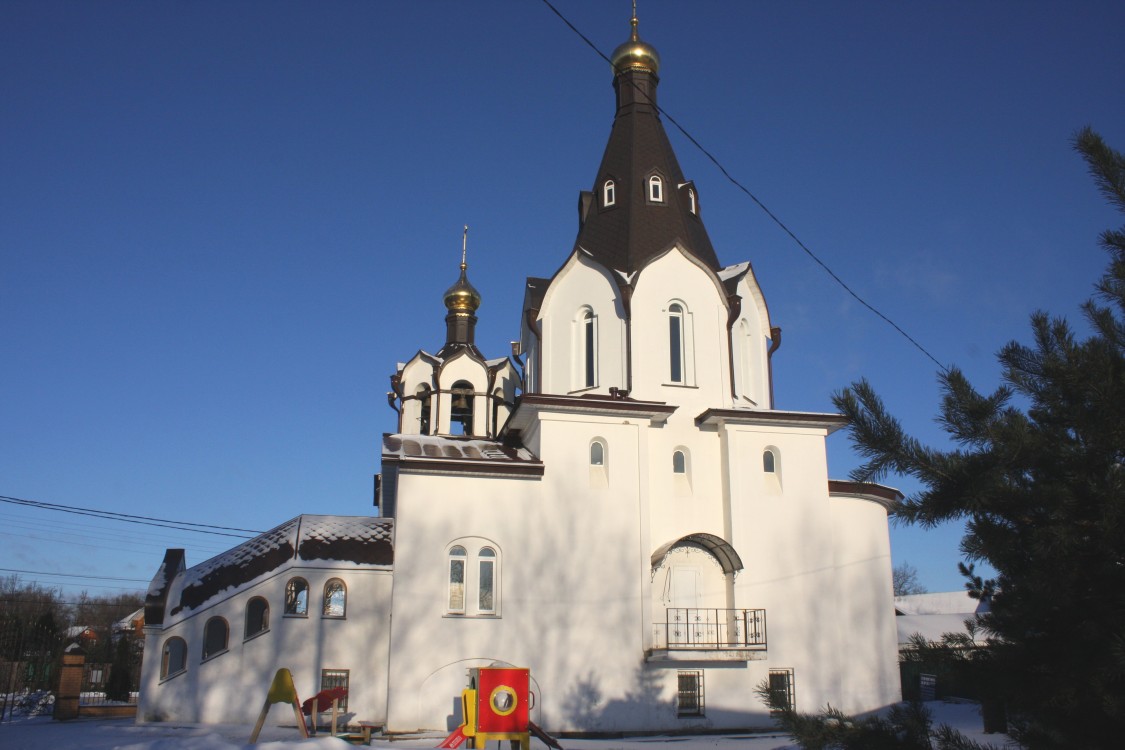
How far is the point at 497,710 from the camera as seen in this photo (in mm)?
12914

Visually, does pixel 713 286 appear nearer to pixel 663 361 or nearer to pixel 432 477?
pixel 663 361

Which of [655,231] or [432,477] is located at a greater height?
[655,231]

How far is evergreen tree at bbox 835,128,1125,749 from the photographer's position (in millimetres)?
4531

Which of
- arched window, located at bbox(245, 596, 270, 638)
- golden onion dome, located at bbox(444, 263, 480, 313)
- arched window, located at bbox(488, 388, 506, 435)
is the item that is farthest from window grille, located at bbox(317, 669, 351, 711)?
golden onion dome, located at bbox(444, 263, 480, 313)

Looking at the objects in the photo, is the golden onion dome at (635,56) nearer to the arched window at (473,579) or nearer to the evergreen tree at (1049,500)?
the arched window at (473,579)

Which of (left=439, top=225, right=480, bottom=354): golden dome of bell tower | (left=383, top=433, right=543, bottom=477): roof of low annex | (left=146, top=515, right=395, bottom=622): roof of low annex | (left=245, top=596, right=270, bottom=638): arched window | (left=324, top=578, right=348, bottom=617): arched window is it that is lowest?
(left=245, top=596, right=270, bottom=638): arched window

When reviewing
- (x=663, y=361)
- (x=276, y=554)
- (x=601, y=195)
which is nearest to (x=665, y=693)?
(x=663, y=361)

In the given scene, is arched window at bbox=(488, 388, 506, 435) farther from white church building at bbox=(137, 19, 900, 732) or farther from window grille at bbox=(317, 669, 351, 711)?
window grille at bbox=(317, 669, 351, 711)

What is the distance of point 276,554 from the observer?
58.1 ft

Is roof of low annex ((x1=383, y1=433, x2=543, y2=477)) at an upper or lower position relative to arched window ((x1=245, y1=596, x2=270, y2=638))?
upper

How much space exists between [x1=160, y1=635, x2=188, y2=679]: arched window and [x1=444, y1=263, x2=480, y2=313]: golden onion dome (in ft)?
39.1

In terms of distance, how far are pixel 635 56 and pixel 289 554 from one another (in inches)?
581

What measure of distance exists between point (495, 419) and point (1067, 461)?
19.5 metres

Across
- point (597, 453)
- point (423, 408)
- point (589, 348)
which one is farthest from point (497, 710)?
point (423, 408)
